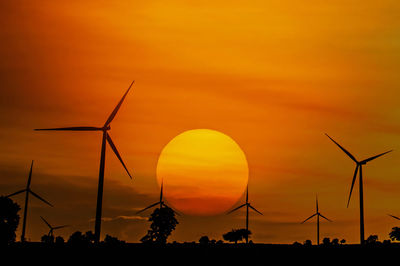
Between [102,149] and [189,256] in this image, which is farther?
[189,256]

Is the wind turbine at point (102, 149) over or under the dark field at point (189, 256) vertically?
over

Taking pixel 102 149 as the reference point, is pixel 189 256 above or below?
below

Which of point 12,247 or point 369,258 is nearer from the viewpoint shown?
point 369,258

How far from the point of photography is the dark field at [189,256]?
167 metres

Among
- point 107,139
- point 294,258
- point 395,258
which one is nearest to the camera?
point 107,139

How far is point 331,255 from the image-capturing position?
183 meters

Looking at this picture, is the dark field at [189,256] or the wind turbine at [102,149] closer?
the wind turbine at [102,149]

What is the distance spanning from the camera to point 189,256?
18550 cm

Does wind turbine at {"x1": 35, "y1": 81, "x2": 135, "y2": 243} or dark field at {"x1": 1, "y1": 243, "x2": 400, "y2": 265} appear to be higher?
wind turbine at {"x1": 35, "y1": 81, "x2": 135, "y2": 243}

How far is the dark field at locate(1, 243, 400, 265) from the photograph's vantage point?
166625 millimetres

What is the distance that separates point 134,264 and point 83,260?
12838mm

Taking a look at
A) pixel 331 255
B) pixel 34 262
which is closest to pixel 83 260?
pixel 34 262

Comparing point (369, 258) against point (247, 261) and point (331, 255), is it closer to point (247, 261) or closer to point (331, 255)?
point (331, 255)

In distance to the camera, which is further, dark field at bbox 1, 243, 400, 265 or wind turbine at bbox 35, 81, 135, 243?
dark field at bbox 1, 243, 400, 265
